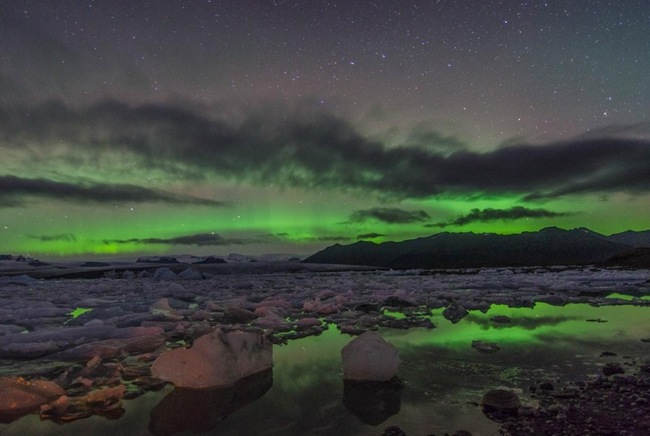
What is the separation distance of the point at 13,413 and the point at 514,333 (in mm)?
5679

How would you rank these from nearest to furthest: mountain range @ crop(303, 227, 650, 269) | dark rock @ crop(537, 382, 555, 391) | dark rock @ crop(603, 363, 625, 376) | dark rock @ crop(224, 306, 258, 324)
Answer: dark rock @ crop(537, 382, 555, 391), dark rock @ crop(603, 363, 625, 376), dark rock @ crop(224, 306, 258, 324), mountain range @ crop(303, 227, 650, 269)

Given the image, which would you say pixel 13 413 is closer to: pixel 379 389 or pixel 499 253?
pixel 379 389

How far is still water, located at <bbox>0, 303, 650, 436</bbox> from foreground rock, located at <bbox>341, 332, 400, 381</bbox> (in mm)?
150

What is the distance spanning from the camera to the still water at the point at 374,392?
2381 millimetres

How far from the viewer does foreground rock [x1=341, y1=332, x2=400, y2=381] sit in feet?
11.0

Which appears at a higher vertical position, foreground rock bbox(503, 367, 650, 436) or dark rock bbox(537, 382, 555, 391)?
foreground rock bbox(503, 367, 650, 436)

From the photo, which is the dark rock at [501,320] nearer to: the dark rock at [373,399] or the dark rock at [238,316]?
the dark rock at [373,399]

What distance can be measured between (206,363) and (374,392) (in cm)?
149

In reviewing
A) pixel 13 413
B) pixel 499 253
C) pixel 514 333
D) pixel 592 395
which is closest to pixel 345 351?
pixel 592 395

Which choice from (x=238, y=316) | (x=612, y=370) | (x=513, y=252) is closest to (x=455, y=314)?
(x=612, y=370)

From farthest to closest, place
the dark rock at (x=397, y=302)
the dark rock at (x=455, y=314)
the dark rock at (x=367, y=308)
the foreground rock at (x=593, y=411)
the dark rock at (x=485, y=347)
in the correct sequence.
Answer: the dark rock at (x=397, y=302), the dark rock at (x=367, y=308), the dark rock at (x=455, y=314), the dark rock at (x=485, y=347), the foreground rock at (x=593, y=411)

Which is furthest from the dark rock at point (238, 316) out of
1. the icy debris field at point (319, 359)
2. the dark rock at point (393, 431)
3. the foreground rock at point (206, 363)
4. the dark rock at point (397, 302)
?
the dark rock at point (393, 431)

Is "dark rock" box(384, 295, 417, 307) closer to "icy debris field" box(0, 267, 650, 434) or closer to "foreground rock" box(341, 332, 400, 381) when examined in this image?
"icy debris field" box(0, 267, 650, 434)

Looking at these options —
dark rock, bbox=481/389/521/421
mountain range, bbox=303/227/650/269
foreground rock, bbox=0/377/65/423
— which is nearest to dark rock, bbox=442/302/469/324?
dark rock, bbox=481/389/521/421
